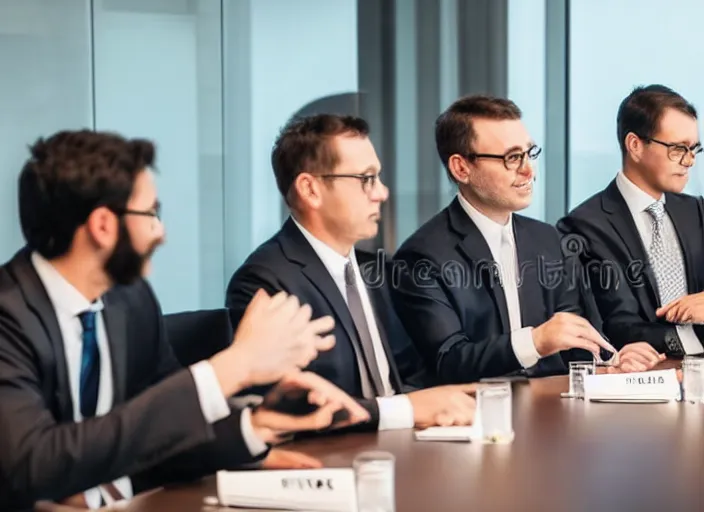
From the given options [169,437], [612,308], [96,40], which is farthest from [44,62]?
[169,437]

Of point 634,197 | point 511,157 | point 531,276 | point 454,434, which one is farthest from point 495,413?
point 634,197

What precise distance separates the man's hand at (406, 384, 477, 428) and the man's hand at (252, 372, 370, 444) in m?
0.14

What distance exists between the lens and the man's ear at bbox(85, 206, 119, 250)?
2037 mm

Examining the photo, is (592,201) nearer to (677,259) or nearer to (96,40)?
(677,259)

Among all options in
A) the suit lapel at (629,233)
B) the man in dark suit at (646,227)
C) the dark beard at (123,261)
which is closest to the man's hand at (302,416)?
the dark beard at (123,261)

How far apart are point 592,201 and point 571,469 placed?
2.16 meters

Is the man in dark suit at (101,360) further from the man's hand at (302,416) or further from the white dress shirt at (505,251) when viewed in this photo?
the white dress shirt at (505,251)

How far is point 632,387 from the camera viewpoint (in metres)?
2.80

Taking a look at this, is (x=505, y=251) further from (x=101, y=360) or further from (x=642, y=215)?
(x=101, y=360)

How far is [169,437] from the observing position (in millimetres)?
1872

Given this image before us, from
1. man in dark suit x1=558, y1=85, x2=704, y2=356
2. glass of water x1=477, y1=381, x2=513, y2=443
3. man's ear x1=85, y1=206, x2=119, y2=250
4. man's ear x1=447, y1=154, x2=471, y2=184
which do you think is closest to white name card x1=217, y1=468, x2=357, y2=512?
man's ear x1=85, y1=206, x2=119, y2=250

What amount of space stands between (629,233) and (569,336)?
1223mm

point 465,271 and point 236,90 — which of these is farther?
point 236,90

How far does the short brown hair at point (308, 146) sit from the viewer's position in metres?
3.14
